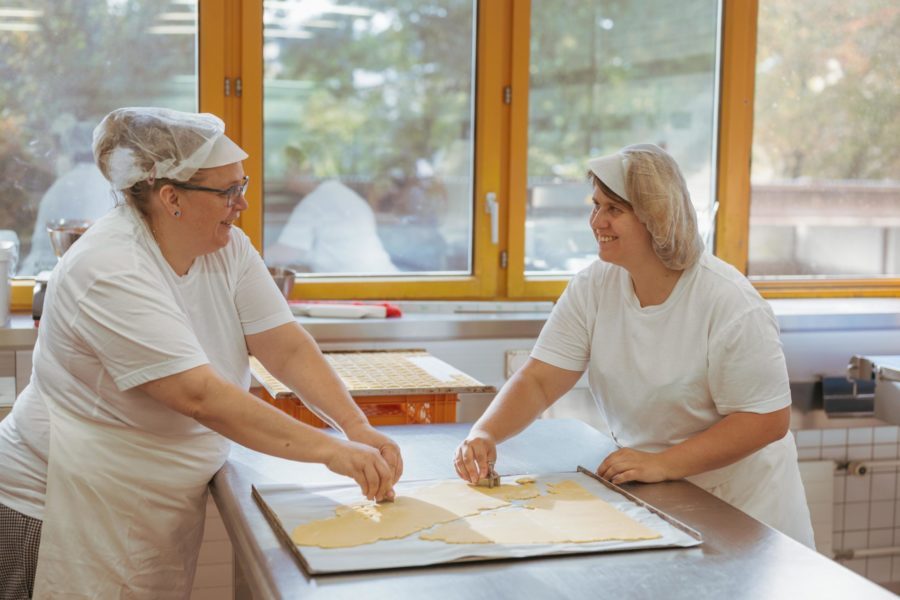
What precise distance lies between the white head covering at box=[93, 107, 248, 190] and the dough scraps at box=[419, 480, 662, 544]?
0.87 meters

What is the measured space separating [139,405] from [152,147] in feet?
1.64

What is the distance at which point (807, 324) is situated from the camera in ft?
12.1

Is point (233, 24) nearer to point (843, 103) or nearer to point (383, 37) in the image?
point (383, 37)

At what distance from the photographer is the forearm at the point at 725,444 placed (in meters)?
2.02

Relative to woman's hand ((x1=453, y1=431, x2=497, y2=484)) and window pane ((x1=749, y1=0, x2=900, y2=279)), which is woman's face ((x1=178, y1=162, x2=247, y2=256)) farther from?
window pane ((x1=749, y1=0, x2=900, y2=279))

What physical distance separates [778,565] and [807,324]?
2.27 metres

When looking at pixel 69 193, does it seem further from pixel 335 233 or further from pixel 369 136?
pixel 369 136

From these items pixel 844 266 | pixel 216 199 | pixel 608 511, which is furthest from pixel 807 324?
pixel 216 199

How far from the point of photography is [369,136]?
12.1 ft

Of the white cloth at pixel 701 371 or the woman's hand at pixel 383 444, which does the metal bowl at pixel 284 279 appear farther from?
the white cloth at pixel 701 371

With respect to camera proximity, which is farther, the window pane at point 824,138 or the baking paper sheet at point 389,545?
the window pane at point 824,138

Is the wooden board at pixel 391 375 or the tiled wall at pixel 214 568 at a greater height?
the wooden board at pixel 391 375

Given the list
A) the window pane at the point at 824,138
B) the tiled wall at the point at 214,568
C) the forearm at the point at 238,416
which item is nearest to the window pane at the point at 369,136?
the tiled wall at the point at 214,568

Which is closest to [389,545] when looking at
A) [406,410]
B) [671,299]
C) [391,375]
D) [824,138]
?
[671,299]
